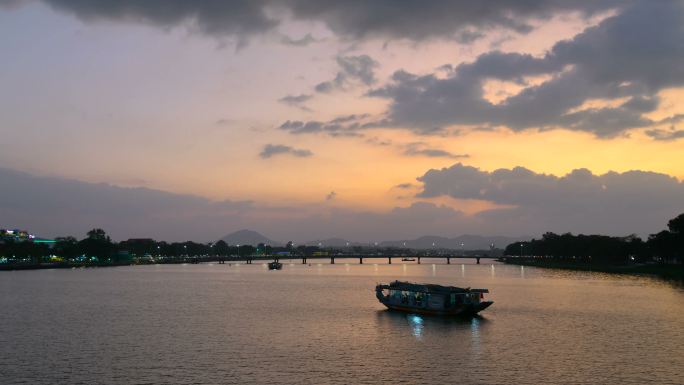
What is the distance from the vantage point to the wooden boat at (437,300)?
93000 mm

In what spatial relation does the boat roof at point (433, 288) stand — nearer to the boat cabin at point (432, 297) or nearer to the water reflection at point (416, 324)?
the boat cabin at point (432, 297)

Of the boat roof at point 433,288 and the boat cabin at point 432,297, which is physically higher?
the boat roof at point 433,288

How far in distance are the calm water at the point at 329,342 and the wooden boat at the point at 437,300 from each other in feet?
8.22

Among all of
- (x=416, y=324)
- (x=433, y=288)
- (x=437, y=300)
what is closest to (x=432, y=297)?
(x=437, y=300)

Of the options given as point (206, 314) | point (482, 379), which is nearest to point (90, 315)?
point (206, 314)

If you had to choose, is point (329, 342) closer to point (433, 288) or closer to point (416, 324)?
point (416, 324)

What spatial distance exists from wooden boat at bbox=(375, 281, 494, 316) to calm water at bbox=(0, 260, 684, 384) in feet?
8.22

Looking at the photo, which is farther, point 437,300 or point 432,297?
point 432,297

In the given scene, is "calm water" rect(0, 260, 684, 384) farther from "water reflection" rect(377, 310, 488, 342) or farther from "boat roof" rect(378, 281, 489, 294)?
"boat roof" rect(378, 281, 489, 294)

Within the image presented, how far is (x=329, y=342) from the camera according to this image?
68.1 metres

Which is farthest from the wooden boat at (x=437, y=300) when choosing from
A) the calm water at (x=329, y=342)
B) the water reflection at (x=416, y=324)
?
the calm water at (x=329, y=342)

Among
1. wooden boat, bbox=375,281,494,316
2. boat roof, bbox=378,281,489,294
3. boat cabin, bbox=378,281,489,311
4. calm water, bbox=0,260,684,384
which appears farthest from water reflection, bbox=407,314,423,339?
boat roof, bbox=378,281,489,294

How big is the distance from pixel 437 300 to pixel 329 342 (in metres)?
30.5

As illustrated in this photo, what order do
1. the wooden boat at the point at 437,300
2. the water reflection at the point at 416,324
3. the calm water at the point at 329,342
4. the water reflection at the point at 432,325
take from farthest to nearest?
1. the wooden boat at the point at 437,300
2. the water reflection at the point at 416,324
3. the water reflection at the point at 432,325
4. the calm water at the point at 329,342
